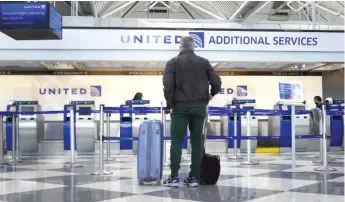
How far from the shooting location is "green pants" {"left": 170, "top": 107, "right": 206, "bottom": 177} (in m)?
4.82

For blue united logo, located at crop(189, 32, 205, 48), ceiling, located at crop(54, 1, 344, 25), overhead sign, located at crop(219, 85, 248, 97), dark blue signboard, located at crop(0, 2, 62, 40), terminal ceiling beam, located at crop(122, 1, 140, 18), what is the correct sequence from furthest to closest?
terminal ceiling beam, located at crop(122, 1, 140, 18), ceiling, located at crop(54, 1, 344, 25), overhead sign, located at crop(219, 85, 248, 97), blue united logo, located at crop(189, 32, 205, 48), dark blue signboard, located at crop(0, 2, 62, 40)

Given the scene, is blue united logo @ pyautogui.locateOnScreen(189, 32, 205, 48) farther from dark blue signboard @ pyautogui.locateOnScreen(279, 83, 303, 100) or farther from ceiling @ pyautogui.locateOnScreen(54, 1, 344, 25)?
ceiling @ pyautogui.locateOnScreen(54, 1, 344, 25)

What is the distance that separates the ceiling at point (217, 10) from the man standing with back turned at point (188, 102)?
56.9 feet

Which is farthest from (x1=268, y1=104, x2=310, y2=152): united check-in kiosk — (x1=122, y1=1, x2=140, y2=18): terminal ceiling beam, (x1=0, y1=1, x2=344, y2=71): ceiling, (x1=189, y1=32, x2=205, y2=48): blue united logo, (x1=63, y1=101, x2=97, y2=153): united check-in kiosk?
(x1=122, y1=1, x2=140, y2=18): terminal ceiling beam

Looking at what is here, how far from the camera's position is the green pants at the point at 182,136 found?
15.8 ft

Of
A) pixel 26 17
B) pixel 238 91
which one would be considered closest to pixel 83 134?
pixel 26 17

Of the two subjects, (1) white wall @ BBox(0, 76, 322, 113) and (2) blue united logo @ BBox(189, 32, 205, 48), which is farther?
(1) white wall @ BBox(0, 76, 322, 113)

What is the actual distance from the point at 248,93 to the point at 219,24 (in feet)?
23.3

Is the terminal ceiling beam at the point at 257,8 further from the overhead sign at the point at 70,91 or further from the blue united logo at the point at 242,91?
the overhead sign at the point at 70,91

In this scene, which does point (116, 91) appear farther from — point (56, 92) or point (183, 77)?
point (183, 77)

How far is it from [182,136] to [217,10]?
1949 centimetres

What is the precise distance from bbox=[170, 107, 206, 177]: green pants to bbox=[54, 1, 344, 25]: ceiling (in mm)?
→ 17480

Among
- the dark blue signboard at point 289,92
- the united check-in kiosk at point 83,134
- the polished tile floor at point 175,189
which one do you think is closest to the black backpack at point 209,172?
the polished tile floor at point 175,189

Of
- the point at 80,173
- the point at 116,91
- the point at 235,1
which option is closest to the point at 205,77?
the point at 80,173
